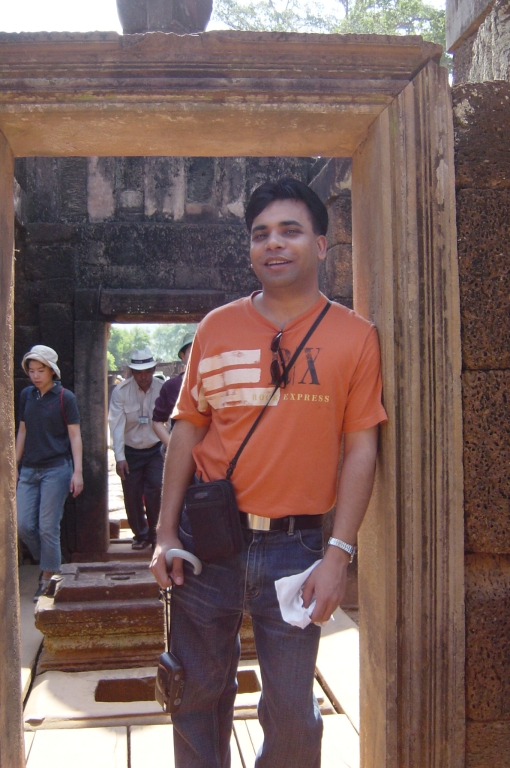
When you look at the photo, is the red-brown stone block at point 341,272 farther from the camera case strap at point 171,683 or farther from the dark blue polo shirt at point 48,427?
the camera case strap at point 171,683

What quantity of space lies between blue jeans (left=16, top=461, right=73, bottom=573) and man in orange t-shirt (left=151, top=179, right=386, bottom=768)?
3478 millimetres

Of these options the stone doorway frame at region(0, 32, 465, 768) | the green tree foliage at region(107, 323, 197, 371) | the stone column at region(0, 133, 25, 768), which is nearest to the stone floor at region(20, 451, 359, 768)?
the stone column at region(0, 133, 25, 768)

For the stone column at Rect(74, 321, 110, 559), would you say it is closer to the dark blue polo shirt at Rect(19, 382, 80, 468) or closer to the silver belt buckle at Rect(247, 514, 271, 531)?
the dark blue polo shirt at Rect(19, 382, 80, 468)

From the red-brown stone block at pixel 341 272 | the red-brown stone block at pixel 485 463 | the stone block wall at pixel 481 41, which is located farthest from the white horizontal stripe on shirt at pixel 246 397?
the red-brown stone block at pixel 341 272

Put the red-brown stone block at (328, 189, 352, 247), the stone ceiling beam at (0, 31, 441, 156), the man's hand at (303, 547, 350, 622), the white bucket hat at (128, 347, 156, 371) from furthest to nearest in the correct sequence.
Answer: the white bucket hat at (128, 347, 156, 371)
the red-brown stone block at (328, 189, 352, 247)
the stone ceiling beam at (0, 31, 441, 156)
the man's hand at (303, 547, 350, 622)

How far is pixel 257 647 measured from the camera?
226 cm

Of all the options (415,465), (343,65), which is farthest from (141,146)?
(415,465)

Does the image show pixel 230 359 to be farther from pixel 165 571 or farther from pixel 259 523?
pixel 165 571

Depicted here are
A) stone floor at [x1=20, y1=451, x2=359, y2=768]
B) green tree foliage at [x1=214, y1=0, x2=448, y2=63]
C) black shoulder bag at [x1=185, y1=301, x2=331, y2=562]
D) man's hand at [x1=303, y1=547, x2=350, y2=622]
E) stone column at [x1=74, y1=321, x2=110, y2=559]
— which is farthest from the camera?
green tree foliage at [x1=214, y1=0, x2=448, y2=63]

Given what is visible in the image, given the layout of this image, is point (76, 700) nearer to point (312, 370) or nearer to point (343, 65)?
point (312, 370)

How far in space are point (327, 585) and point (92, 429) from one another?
5640mm

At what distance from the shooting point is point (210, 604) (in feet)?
7.39

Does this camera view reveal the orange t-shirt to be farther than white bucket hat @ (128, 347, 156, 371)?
No

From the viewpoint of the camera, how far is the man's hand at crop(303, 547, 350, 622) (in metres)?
2.07
